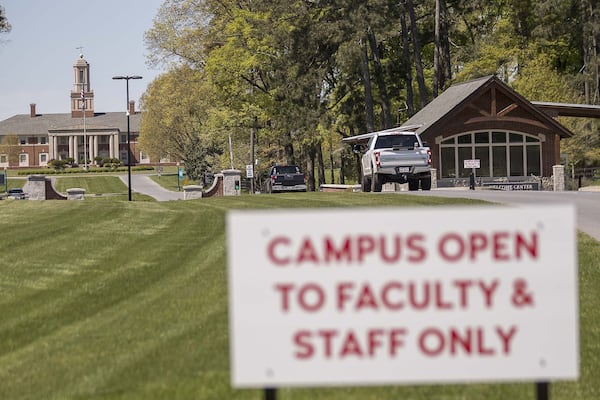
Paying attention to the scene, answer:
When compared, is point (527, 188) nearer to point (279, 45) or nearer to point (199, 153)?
point (279, 45)

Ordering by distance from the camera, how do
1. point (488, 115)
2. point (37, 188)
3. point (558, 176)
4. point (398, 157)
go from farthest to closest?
1. point (37, 188)
2. point (488, 115)
3. point (558, 176)
4. point (398, 157)

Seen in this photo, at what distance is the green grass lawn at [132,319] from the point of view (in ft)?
25.6

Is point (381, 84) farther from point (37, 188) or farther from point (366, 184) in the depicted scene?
point (366, 184)

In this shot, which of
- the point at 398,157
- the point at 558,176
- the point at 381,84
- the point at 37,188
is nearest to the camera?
the point at 398,157

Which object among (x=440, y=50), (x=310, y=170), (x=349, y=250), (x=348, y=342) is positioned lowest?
(x=348, y=342)

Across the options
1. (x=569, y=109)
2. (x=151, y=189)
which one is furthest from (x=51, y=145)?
(x=569, y=109)

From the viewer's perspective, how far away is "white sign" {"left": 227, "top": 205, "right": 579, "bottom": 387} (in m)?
5.28

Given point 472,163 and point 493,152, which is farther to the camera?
point 493,152

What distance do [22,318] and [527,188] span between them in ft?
126

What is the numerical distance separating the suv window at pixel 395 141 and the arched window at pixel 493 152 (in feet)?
50.3

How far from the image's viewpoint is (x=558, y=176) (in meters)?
48.0

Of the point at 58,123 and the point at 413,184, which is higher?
the point at 58,123

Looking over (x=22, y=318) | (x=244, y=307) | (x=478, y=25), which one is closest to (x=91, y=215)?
(x=22, y=318)

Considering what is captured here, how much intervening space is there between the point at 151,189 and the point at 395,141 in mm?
66805
